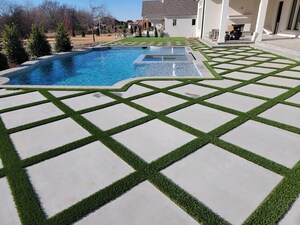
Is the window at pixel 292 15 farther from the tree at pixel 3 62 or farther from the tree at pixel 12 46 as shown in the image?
the tree at pixel 3 62

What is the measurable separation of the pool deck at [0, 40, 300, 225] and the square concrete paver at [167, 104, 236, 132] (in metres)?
0.02

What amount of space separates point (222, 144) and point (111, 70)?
7644mm

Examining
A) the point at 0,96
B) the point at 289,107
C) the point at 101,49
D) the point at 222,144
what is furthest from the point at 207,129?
the point at 101,49

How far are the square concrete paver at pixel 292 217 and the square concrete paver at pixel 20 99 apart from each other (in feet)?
16.7

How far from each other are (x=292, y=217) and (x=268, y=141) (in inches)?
53.6

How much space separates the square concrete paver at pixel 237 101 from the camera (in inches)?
166

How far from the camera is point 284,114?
12.6ft

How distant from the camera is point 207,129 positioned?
338 cm

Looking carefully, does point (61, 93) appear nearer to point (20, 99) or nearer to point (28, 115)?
point (20, 99)

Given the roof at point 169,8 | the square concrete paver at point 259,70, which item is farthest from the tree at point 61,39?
the roof at point 169,8

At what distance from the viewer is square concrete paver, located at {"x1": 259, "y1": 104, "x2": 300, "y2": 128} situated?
3.57 metres

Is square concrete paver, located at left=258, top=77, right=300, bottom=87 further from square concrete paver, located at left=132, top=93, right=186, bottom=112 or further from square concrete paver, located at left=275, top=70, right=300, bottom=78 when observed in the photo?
square concrete paver, located at left=132, top=93, right=186, bottom=112

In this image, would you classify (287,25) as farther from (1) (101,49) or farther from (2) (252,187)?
(2) (252,187)

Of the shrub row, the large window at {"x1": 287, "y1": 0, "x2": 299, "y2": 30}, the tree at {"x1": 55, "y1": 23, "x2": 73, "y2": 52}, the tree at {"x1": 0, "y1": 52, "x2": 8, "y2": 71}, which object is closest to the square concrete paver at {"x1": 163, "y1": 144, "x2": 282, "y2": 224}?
the tree at {"x1": 0, "y1": 52, "x2": 8, "y2": 71}
